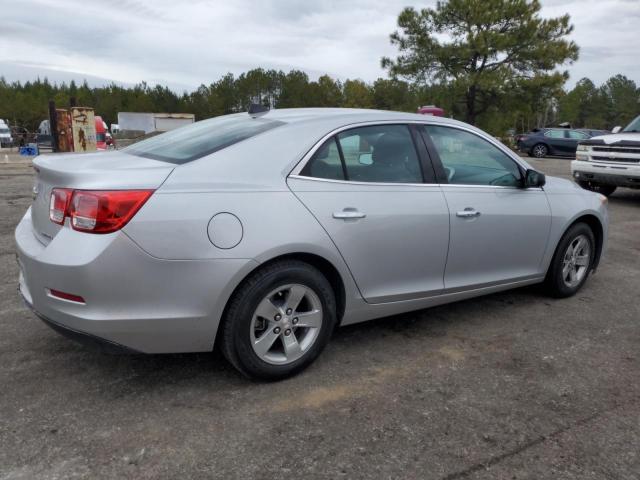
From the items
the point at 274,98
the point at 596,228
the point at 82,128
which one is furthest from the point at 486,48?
the point at 274,98

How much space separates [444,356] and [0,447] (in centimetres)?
243

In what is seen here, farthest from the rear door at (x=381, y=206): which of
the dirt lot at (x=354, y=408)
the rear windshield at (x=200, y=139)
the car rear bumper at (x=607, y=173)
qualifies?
the car rear bumper at (x=607, y=173)

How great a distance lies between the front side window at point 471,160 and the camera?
375 centimetres

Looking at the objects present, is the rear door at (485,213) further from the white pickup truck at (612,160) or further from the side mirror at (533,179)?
the white pickup truck at (612,160)

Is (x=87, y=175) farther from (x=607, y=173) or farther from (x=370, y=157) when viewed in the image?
(x=607, y=173)

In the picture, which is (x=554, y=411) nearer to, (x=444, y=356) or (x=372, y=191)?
(x=444, y=356)

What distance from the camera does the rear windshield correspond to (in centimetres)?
302

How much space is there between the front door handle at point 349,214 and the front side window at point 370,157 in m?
0.21

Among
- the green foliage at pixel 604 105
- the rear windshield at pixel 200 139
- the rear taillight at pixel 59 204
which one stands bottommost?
the rear taillight at pixel 59 204

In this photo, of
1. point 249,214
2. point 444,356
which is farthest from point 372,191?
point 444,356

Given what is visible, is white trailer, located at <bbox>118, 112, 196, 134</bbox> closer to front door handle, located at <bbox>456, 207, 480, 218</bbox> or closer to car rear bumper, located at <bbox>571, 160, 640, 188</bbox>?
car rear bumper, located at <bbox>571, 160, 640, 188</bbox>

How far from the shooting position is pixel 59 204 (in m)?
2.72

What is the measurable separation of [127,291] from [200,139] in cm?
111

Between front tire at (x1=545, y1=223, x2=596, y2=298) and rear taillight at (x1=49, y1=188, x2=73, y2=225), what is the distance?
11.8 ft
